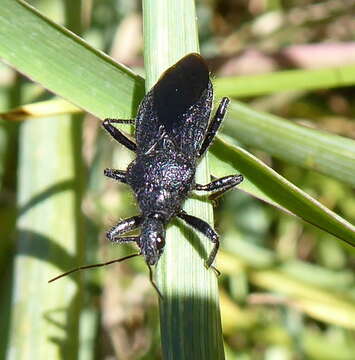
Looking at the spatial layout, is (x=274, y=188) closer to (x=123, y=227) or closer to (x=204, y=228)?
(x=204, y=228)

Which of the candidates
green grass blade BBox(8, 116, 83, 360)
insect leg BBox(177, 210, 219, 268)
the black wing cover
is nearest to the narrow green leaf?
the black wing cover

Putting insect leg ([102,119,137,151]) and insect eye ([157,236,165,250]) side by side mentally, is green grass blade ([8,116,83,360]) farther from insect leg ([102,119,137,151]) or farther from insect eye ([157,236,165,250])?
insect eye ([157,236,165,250])

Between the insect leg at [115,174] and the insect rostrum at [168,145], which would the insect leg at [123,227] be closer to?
the insect rostrum at [168,145]

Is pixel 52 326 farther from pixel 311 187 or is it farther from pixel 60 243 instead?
pixel 311 187

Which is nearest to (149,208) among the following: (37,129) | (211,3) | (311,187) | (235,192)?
(37,129)

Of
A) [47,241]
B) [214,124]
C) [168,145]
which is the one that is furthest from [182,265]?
[47,241]

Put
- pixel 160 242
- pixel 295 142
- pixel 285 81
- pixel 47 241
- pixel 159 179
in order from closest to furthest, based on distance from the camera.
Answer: pixel 160 242
pixel 295 142
pixel 159 179
pixel 47 241
pixel 285 81

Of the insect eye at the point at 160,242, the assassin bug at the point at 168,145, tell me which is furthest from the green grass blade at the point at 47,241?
the insect eye at the point at 160,242
